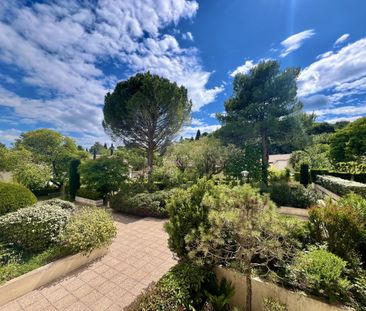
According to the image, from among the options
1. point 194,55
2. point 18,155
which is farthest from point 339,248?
point 18,155

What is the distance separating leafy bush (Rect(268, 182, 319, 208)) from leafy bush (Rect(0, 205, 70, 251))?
10358 millimetres

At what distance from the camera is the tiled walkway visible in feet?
10.9

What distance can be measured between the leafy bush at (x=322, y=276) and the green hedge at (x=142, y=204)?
613cm

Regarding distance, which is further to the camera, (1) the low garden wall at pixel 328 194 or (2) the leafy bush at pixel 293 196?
(2) the leafy bush at pixel 293 196

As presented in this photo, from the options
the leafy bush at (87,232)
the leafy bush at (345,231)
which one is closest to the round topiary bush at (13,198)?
the leafy bush at (87,232)

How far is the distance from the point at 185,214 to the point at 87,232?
9.60 feet

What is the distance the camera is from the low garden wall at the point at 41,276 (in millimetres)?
3359

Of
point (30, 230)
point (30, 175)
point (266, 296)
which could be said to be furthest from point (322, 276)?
point (30, 175)

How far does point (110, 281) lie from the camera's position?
13.1 ft

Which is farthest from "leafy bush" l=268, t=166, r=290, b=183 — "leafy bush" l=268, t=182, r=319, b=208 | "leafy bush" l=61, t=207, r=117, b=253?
"leafy bush" l=61, t=207, r=117, b=253

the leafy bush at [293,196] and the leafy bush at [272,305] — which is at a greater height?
the leafy bush at [293,196]

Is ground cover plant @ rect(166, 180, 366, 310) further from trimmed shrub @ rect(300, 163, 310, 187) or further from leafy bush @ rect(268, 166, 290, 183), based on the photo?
trimmed shrub @ rect(300, 163, 310, 187)

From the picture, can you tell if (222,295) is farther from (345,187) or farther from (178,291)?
(345,187)

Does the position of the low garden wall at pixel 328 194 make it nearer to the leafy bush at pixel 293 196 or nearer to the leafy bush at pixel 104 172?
the leafy bush at pixel 293 196
